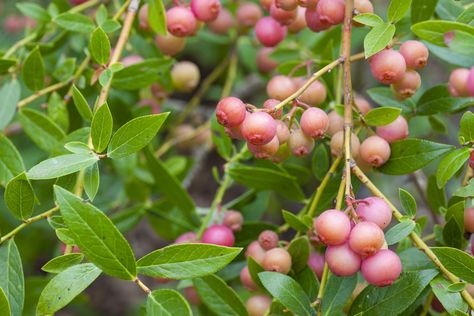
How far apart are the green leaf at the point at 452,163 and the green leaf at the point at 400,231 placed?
144mm

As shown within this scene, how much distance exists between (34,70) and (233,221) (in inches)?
21.5

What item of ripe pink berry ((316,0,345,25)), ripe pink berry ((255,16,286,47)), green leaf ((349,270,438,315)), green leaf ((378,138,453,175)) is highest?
ripe pink berry ((316,0,345,25))

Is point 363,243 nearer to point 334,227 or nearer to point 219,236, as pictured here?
point 334,227

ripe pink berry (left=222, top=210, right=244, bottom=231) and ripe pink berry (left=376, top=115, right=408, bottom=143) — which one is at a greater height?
ripe pink berry (left=376, top=115, right=408, bottom=143)

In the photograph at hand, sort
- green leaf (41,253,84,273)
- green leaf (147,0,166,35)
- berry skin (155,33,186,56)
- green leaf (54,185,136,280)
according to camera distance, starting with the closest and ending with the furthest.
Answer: green leaf (54,185,136,280)
green leaf (41,253,84,273)
green leaf (147,0,166,35)
berry skin (155,33,186,56)

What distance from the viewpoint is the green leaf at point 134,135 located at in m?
1.15

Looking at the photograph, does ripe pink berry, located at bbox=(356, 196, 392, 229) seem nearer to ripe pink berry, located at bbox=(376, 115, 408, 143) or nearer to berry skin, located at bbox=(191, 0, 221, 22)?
ripe pink berry, located at bbox=(376, 115, 408, 143)

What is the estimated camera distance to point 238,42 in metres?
2.28

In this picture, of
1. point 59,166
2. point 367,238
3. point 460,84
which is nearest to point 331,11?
point 460,84

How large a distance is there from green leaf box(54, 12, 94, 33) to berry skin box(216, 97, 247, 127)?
52cm

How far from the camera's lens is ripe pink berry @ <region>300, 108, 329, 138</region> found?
1.18m

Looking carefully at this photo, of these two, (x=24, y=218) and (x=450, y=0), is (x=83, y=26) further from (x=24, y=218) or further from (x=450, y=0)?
(x=450, y=0)

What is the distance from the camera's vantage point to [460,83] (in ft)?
4.68

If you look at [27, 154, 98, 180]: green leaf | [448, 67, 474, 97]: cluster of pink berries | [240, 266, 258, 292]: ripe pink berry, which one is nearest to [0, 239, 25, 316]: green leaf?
[27, 154, 98, 180]: green leaf
